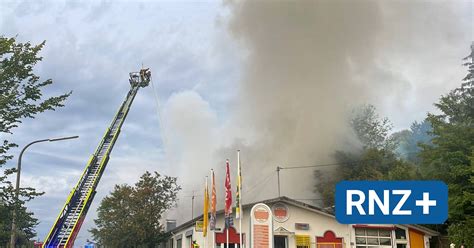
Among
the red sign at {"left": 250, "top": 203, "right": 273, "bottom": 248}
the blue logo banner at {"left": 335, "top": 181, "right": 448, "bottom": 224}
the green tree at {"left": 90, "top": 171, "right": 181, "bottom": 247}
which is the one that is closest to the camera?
the blue logo banner at {"left": 335, "top": 181, "right": 448, "bottom": 224}

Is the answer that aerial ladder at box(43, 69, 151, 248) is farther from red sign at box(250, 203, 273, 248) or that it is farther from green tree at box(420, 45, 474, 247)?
green tree at box(420, 45, 474, 247)

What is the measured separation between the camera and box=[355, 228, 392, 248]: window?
1471 inches

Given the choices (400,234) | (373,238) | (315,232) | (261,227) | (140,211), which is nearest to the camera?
(261,227)

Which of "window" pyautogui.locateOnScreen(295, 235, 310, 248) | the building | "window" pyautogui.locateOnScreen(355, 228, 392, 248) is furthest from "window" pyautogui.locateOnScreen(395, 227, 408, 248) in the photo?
"window" pyautogui.locateOnScreen(295, 235, 310, 248)

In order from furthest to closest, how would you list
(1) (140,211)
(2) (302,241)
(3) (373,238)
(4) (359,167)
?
(4) (359,167), (1) (140,211), (3) (373,238), (2) (302,241)

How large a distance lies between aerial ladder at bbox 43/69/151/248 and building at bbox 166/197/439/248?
33.8ft

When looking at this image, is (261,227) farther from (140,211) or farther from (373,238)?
(140,211)

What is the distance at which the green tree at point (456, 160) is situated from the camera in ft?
115

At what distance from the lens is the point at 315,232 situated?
124 ft

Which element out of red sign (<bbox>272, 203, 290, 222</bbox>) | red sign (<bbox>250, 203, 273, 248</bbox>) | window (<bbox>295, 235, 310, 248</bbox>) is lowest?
window (<bbox>295, 235, 310, 248</bbox>)

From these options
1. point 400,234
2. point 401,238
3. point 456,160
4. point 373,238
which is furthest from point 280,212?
point 456,160

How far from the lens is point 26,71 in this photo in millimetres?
23547

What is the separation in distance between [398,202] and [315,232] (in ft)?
101

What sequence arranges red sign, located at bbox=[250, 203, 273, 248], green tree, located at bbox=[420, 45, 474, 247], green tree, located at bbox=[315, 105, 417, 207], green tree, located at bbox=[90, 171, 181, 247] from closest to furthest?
red sign, located at bbox=[250, 203, 273, 248] < green tree, located at bbox=[420, 45, 474, 247] < green tree, located at bbox=[90, 171, 181, 247] < green tree, located at bbox=[315, 105, 417, 207]
